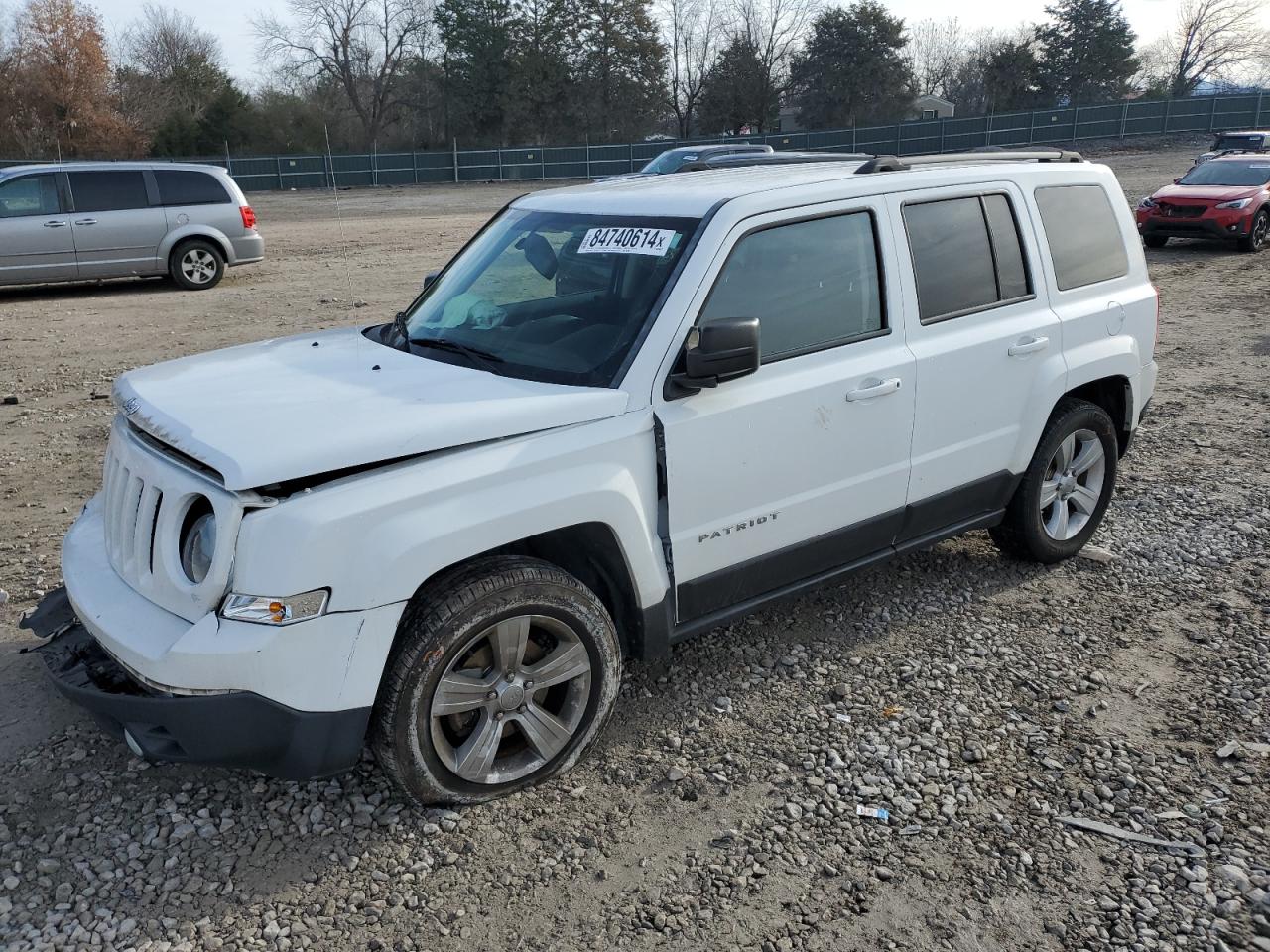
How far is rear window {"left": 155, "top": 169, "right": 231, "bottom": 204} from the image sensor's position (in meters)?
14.9

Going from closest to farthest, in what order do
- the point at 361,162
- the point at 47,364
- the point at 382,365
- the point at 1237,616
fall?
1. the point at 382,365
2. the point at 1237,616
3. the point at 47,364
4. the point at 361,162

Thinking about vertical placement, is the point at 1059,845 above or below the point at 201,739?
below

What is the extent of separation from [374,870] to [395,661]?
0.66 meters

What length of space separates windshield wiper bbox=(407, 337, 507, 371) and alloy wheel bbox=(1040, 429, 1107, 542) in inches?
110

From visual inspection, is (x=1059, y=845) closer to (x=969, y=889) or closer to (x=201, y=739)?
(x=969, y=889)

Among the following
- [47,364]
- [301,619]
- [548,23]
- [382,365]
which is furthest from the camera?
[548,23]

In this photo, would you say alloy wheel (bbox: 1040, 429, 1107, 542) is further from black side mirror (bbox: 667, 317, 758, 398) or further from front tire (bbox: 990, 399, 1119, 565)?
black side mirror (bbox: 667, 317, 758, 398)

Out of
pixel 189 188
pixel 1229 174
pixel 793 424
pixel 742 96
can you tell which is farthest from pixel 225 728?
pixel 742 96

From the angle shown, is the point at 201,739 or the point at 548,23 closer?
the point at 201,739

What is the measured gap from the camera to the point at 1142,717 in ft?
13.2

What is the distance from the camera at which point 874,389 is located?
4.11 meters

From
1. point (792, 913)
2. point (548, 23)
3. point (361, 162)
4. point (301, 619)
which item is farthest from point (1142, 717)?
point (548, 23)

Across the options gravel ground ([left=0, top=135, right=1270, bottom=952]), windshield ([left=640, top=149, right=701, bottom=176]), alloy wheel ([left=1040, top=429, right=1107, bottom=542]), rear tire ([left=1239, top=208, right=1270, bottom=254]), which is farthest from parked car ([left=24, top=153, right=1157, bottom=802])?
windshield ([left=640, top=149, right=701, bottom=176])

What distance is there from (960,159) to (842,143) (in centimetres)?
4215
